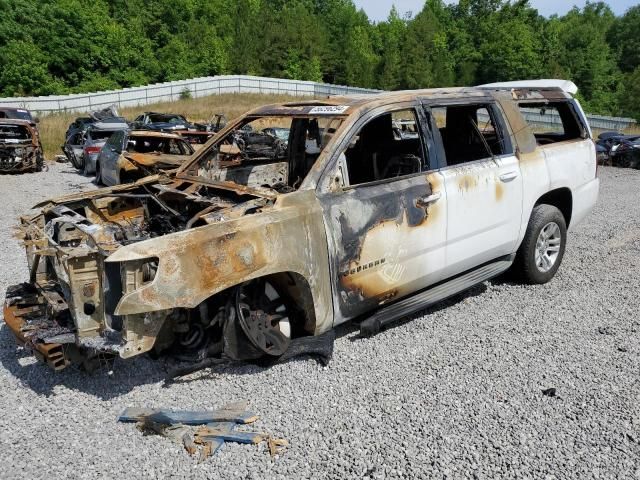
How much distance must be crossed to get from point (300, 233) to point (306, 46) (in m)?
61.8

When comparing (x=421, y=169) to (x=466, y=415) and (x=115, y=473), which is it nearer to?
(x=466, y=415)

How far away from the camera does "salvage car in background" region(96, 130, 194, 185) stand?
966 centimetres

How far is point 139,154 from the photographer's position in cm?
1005

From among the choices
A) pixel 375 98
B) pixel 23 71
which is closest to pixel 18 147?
pixel 375 98

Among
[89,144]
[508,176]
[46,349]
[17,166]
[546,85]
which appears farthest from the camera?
[17,166]

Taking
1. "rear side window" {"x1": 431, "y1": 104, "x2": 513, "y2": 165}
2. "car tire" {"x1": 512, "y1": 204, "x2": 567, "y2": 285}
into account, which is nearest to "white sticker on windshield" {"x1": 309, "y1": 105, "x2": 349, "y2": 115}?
"rear side window" {"x1": 431, "y1": 104, "x2": 513, "y2": 165}

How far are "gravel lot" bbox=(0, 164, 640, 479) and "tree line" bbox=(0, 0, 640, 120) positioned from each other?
44934 millimetres

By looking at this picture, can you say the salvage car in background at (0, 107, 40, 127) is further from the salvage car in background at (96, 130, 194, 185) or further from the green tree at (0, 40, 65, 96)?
the green tree at (0, 40, 65, 96)

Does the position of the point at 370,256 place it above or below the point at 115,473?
above

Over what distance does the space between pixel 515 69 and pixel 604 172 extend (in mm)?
57168

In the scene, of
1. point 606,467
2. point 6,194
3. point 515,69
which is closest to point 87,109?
point 6,194

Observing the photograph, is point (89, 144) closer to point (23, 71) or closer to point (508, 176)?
point (508, 176)

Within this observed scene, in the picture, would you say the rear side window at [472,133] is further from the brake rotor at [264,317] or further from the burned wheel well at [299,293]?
the brake rotor at [264,317]

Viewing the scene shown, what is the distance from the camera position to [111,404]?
345cm
